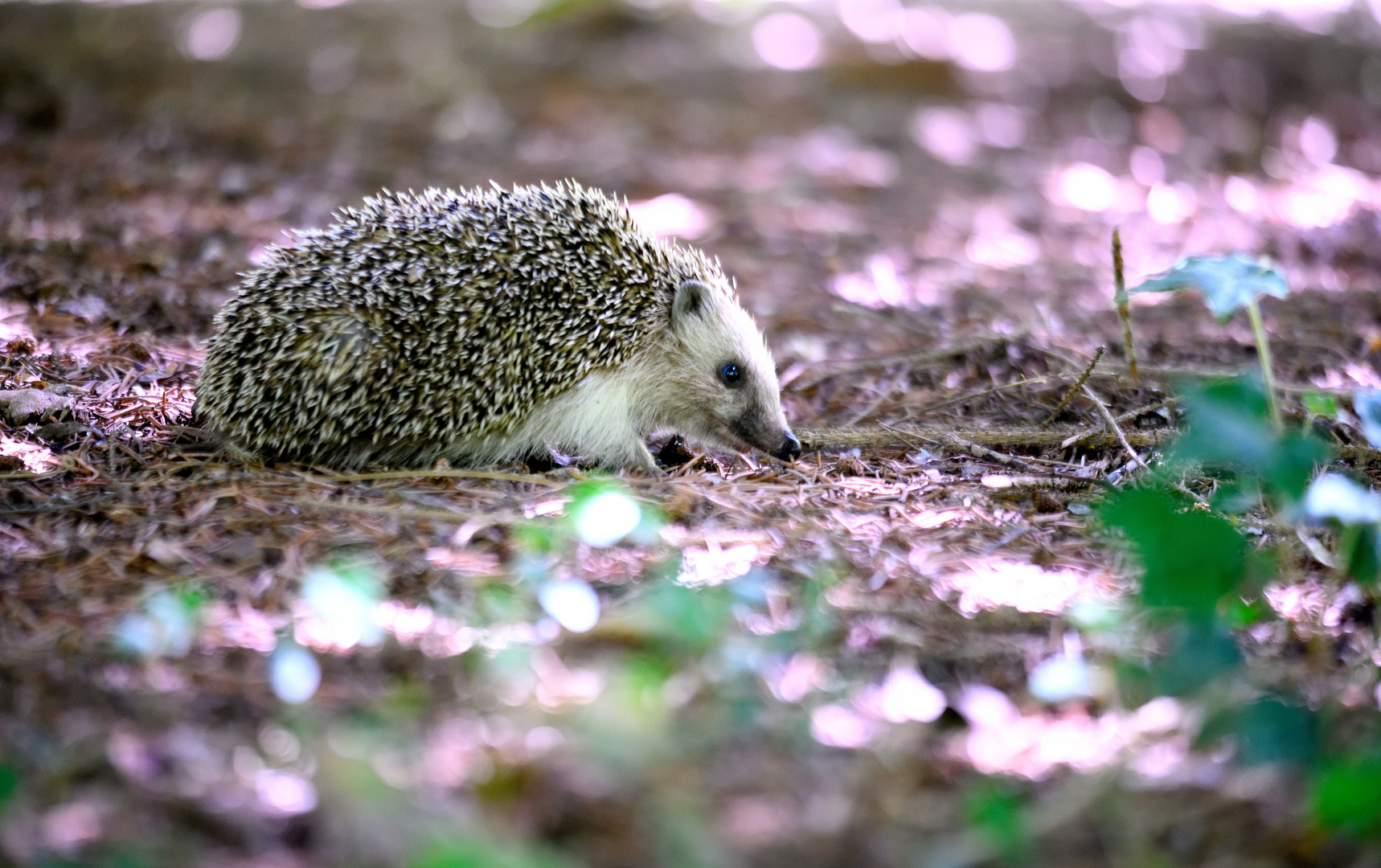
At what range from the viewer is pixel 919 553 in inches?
161

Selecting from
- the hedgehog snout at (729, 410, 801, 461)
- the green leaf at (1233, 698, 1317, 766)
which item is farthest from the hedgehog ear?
the green leaf at (1233, 698, 1317, 766)

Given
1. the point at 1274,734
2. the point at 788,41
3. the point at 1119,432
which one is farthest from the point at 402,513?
the point at 788,41

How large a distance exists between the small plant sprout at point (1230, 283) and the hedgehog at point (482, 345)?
1.83 m

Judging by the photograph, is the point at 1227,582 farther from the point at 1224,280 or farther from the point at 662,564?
the point at 662,564

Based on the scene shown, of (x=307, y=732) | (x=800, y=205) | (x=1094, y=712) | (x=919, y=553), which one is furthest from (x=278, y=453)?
A: (x=800, y=205)

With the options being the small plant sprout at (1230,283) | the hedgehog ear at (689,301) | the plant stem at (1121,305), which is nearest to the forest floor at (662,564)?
the plant stem at (1121,305)

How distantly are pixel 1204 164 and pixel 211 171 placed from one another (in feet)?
30.1

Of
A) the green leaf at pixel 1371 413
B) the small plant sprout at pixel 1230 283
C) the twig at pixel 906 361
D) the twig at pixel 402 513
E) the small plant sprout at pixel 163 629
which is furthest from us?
the twig at pixel 906 361

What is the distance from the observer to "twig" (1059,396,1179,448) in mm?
5227

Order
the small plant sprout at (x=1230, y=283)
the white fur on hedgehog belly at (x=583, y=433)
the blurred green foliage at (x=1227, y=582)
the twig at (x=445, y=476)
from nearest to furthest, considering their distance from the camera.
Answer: the blurred green foliage at (x=1227, y=582), the small plant sprout at (x=1230, y=283), the twig at (x=445, y=476), the white fur on hedgehog belly at (x=583, y=433)

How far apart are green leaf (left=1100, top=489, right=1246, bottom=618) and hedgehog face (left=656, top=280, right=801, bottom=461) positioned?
7.79 feet

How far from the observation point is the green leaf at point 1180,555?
3098mm

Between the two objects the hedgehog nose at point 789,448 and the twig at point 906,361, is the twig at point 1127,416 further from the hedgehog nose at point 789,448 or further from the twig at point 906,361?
the hedgehog nose at point 789,448

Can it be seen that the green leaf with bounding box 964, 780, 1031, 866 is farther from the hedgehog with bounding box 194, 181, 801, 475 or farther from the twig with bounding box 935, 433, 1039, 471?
the hedgehog with bounding box 194, 181, 801, 475
